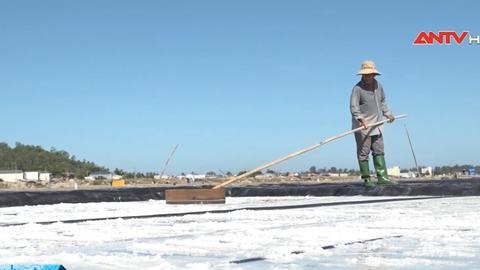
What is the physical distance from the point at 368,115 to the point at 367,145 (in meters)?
0.48

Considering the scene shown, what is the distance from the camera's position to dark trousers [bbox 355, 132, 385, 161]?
37.1ft

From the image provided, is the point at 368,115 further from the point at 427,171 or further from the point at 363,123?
the point at 427,171

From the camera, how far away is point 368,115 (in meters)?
11.3

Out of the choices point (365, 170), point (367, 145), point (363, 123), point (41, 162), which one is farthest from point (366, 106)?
point (41, 162)

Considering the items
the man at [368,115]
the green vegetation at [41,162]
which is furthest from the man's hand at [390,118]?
the green vegetation at [41,162]

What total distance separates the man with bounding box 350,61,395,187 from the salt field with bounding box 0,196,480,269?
15.2 feet

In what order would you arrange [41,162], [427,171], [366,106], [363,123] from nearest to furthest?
[363,123] < [366,106] < [427,171] < [41,162]

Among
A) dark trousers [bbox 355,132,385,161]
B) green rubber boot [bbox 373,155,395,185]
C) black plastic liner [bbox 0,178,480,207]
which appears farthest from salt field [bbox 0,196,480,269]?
green rubber boot [bbox 373,155,395,185]

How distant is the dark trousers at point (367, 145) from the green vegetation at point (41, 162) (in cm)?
8941

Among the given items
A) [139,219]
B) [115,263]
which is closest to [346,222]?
[139,219]

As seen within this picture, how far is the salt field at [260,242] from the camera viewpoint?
3564mm

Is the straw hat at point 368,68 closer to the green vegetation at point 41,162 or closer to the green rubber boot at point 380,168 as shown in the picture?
the green rubber boot at point 380,168

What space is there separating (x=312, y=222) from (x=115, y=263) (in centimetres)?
251

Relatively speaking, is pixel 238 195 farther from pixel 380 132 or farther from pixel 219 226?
Answer: pixel 219 226
